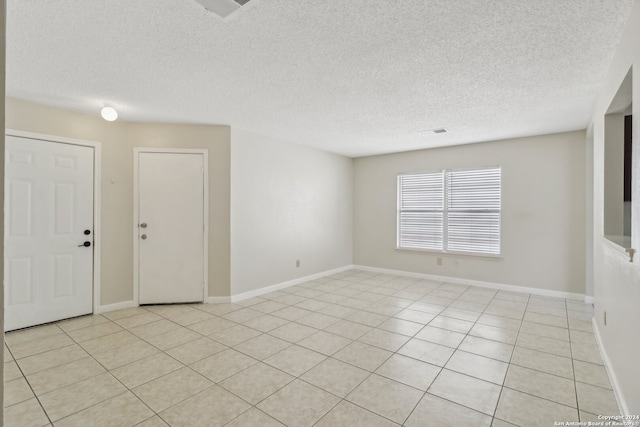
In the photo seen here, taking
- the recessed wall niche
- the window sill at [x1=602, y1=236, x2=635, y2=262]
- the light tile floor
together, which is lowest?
the light tile floor

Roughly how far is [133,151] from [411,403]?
4.36m

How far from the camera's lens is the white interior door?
413 centimetres

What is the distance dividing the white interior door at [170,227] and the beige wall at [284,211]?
0.50 m

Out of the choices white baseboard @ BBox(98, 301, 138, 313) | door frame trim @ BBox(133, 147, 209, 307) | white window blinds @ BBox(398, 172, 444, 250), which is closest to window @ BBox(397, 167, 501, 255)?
white window blinds @ BBox(398, 172, 444, 250)

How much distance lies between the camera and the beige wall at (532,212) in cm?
444

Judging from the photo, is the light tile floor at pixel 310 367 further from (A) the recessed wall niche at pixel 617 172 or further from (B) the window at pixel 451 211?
(B) the window at pixel 451 211

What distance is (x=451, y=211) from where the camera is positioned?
18.1 ft

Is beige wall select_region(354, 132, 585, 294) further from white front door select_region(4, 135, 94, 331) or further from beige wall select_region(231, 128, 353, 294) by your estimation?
white front door select_region(4, 135, 94, 331)

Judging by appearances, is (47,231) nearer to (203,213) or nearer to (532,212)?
(203,213)

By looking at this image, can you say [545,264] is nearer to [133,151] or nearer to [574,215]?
[574,215]

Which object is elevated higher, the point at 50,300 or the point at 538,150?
the point at 538,150

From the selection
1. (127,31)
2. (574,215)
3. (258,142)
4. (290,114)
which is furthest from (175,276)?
(574,215)

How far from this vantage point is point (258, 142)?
15.5 ft

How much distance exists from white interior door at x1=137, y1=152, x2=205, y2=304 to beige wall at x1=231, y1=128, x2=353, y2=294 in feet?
1.63
